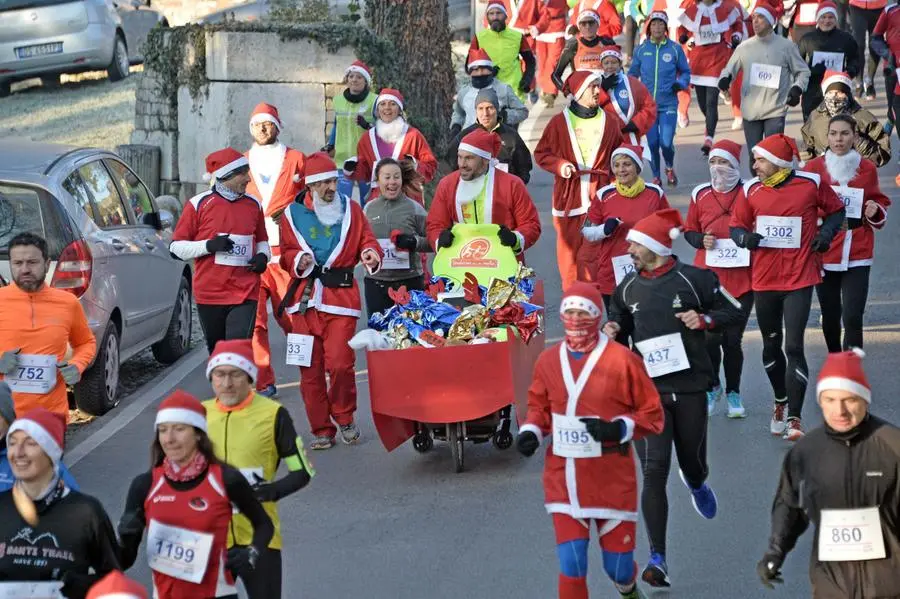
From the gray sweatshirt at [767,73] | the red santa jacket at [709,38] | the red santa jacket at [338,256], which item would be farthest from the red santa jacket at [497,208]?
the red santa jacket at [709,38]

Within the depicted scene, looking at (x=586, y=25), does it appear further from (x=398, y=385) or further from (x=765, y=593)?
(x=765, y=593)

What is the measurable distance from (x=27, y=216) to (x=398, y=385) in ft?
9.54

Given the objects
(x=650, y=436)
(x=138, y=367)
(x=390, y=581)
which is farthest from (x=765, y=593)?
(x=138, y=367)

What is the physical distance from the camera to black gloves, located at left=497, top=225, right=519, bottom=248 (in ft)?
37.7

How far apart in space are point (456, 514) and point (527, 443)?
95.2 inches

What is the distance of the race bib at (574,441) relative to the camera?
7.67 meters

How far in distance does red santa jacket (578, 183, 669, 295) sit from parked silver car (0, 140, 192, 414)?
302 cm

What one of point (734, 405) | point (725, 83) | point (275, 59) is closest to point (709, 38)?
point (725, 83)

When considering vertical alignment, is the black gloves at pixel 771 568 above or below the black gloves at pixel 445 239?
below

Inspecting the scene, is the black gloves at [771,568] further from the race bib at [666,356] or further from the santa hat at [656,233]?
the santa hat at [656,233]

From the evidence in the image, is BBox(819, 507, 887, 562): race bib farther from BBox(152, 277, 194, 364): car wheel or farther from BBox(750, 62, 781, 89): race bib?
BBox(750, 62, 781, 89): race bib

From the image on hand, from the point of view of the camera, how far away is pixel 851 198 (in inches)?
470

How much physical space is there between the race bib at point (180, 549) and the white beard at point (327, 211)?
16.5 feet

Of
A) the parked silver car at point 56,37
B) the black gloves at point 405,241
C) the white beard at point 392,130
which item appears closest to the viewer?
the black gloves at point 405,241
